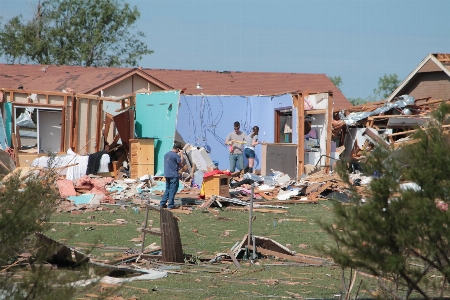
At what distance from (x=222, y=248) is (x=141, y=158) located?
12.5m

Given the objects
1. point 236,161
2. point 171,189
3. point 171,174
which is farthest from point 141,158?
point 171,174

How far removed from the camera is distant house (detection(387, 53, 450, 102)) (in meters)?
33.5

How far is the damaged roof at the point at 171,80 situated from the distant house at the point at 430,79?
4.30 metres

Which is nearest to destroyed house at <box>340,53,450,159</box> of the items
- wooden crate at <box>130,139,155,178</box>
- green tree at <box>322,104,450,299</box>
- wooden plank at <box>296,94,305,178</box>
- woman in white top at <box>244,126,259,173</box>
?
wooden plank at <box>296,94,305,178</box>

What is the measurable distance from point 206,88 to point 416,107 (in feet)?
39.0

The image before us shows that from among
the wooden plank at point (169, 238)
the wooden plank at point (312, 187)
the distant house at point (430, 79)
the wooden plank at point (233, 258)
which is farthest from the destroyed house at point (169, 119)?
the wooden plank at point (169, 238)

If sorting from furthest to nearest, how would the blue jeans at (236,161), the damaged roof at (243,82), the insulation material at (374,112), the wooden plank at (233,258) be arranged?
the damaged roof at (243,82), the insulation material at (374,112), the blue jeans at (236,161), the wooden plank at (233,258)

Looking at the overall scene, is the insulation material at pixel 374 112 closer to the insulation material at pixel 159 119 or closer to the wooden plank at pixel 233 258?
the insulation material at pixel 159 119

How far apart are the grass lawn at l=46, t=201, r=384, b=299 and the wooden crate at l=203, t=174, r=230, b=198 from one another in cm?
156

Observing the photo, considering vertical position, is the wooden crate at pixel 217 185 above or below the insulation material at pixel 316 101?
below

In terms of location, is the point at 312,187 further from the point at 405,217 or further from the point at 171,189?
the point at 405,217

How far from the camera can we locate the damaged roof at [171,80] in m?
32.5

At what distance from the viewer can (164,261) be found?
11086 millimetres

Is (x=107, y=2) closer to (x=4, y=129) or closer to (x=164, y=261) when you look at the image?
(x=4, y=129)
